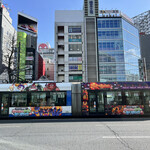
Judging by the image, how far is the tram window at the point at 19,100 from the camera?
44.2 ft

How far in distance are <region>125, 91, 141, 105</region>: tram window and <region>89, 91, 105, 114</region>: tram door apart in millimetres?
2169

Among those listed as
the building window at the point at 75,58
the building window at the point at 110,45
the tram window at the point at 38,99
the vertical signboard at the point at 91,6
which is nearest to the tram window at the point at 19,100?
the tram window at the point at 38,99

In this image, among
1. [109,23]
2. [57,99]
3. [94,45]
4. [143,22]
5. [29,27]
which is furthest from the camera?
[143,22]

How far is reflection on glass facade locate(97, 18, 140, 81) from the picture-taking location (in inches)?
2211

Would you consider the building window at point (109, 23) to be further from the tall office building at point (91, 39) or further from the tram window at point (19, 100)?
the tram window at point (19, 100)

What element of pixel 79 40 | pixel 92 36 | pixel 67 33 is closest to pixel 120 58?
pixel 92 36

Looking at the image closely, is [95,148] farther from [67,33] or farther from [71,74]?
[67,33]

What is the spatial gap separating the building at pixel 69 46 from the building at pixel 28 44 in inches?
871

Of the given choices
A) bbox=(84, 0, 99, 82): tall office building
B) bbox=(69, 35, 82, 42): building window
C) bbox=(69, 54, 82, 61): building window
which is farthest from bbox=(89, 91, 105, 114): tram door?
bbox=(69, 35, 82, 42): building window

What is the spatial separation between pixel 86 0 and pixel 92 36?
14.3m

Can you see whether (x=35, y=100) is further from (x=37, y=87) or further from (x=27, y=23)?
(x=27, y=23)

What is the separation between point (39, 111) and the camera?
44.0 ft

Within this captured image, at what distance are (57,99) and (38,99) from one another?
163 centimetres

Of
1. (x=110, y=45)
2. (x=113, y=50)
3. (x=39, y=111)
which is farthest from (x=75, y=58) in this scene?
(x=39, y=111)
